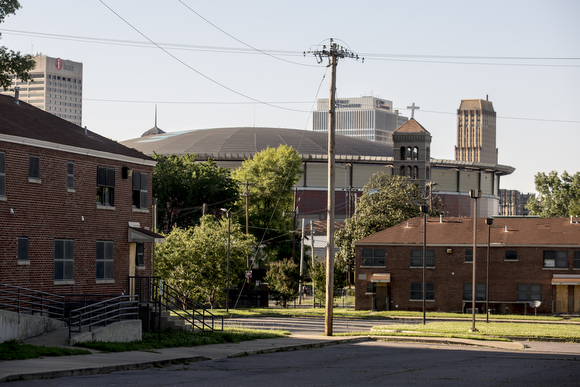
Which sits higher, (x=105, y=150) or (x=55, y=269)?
(x=105, y=150)

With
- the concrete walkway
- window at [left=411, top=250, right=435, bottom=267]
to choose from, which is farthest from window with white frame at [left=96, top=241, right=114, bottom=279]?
window at [left=411, top=250, right=435, bottom=267]

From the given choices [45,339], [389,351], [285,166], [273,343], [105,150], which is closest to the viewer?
[45,339]

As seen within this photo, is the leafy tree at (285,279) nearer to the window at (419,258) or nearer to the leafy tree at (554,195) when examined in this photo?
the window at (419,258)

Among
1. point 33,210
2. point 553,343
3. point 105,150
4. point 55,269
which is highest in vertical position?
point 105,150

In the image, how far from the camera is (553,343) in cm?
3023

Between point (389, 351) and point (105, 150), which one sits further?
point (105, 150)

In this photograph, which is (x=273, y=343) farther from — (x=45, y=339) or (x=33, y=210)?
(x=33, y=210)

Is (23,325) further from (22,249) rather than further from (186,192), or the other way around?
(186,192)

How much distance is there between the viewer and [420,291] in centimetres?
5847

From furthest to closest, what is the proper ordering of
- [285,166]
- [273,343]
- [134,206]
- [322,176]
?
[322,176] → [285,166] → [134,206] → [273,343]

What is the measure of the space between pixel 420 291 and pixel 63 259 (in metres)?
37.1

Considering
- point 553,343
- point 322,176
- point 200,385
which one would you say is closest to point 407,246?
point 553,343

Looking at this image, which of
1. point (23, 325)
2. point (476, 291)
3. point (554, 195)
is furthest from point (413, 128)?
point (23, 325)

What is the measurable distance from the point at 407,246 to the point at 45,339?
40.4m
